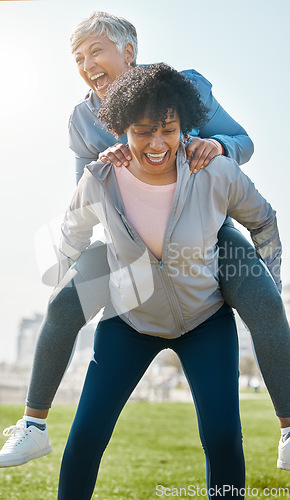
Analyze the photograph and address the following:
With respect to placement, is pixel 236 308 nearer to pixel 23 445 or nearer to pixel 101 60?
pixel 23 445

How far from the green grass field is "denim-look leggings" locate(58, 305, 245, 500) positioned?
1593 millimetres

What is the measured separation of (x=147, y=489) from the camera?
4.44 meters

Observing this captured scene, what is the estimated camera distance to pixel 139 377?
177cm

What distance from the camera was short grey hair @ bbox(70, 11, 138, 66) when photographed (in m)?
1.96

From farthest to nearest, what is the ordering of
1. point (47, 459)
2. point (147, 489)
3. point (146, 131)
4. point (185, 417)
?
point (185, 417), point (47, 459), point (147, 489), point (146, 131)

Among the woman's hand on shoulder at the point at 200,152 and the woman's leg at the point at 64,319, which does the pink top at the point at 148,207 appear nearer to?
the woman's hand on shoulder at the point at 200,152

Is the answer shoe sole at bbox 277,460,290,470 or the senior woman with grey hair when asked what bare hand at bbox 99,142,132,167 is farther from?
shoe sole at bbox 277,460,290,470

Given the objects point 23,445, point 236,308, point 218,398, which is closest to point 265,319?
point 236,308

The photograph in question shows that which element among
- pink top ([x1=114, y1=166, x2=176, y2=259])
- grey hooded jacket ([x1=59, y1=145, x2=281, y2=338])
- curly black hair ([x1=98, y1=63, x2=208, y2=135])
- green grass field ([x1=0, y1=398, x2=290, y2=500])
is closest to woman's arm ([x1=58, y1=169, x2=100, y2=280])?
grey hooded jacket ([x1=59, y1=145, x2=281, y2=338])

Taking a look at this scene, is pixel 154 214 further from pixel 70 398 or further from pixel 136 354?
pixel 70 398

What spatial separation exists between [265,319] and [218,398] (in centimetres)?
28

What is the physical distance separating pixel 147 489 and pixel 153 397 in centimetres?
1105

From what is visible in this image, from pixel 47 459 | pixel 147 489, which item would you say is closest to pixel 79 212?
pixel 147 489

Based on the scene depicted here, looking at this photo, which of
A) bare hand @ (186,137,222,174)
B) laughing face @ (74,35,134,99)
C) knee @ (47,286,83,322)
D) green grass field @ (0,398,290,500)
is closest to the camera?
bare hand @ (186,137,222,174)
